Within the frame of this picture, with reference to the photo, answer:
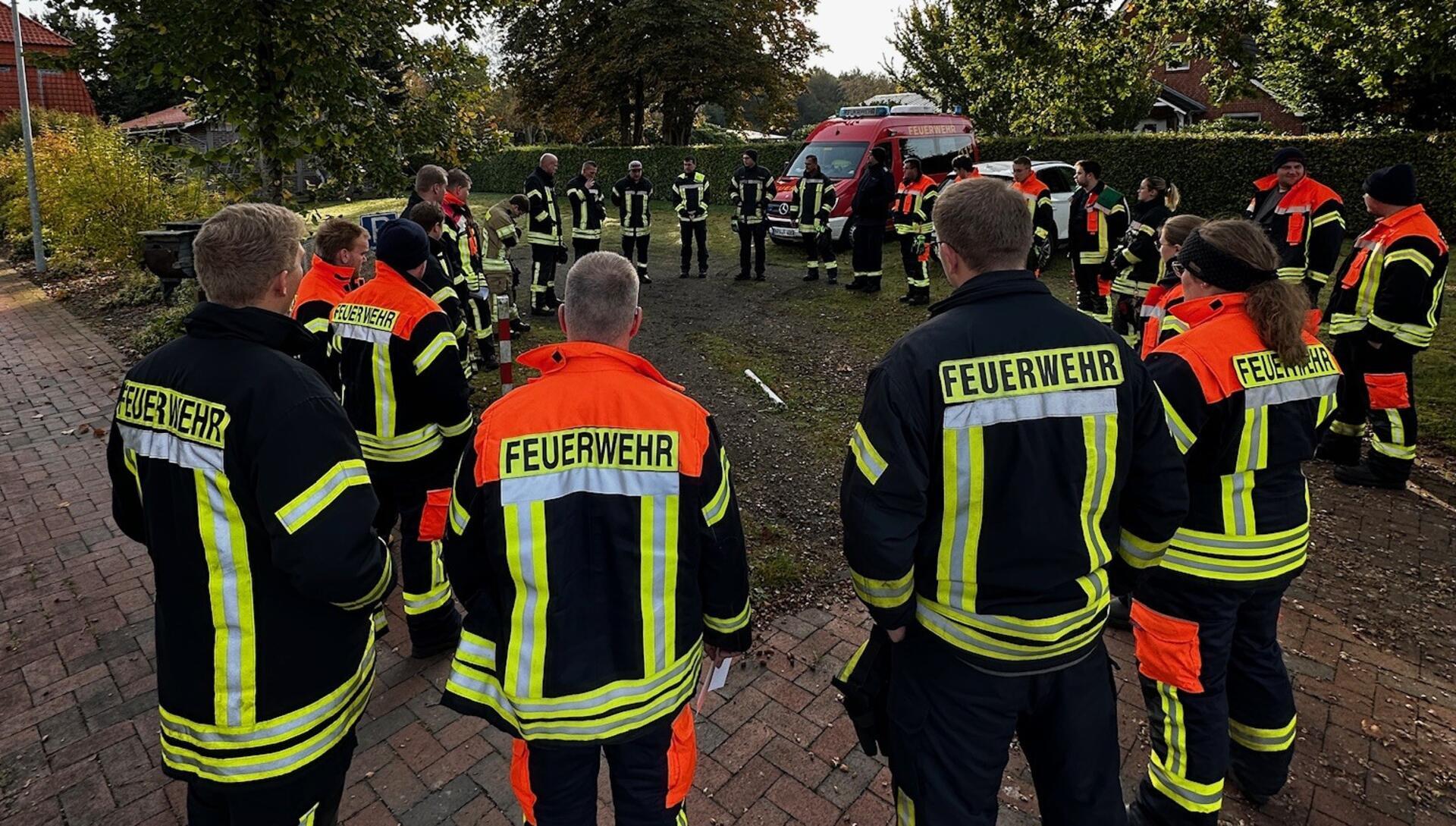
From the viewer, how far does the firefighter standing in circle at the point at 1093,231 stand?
8.64 metres

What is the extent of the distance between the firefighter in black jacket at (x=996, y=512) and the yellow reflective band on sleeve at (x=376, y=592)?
1324mm

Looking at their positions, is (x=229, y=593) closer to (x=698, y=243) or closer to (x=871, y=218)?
(x=871, y=218)

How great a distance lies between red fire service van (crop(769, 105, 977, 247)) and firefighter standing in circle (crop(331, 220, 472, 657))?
34.9 ft

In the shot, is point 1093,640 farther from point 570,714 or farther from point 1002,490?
point 570,714

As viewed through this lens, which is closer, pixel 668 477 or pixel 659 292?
pixel 668 477

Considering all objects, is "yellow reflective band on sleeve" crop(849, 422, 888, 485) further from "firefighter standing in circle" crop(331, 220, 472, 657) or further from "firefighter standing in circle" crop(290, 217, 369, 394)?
"firefighter standing in circle" crop(290, 217, 369, 394)

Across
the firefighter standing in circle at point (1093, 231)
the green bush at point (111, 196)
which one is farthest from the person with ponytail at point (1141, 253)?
the green bush at point (111, 196)

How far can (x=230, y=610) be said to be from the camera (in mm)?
2076

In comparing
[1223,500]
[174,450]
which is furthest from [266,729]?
[1223,500]

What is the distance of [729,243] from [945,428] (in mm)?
14758

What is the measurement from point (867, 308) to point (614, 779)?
941cm

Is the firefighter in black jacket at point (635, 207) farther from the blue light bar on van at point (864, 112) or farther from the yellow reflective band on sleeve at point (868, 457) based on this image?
the yellow reflective band on sleeve at point (868, 457)

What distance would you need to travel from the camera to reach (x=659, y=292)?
1208 cm

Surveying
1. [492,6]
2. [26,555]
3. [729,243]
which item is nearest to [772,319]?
[492,6]
